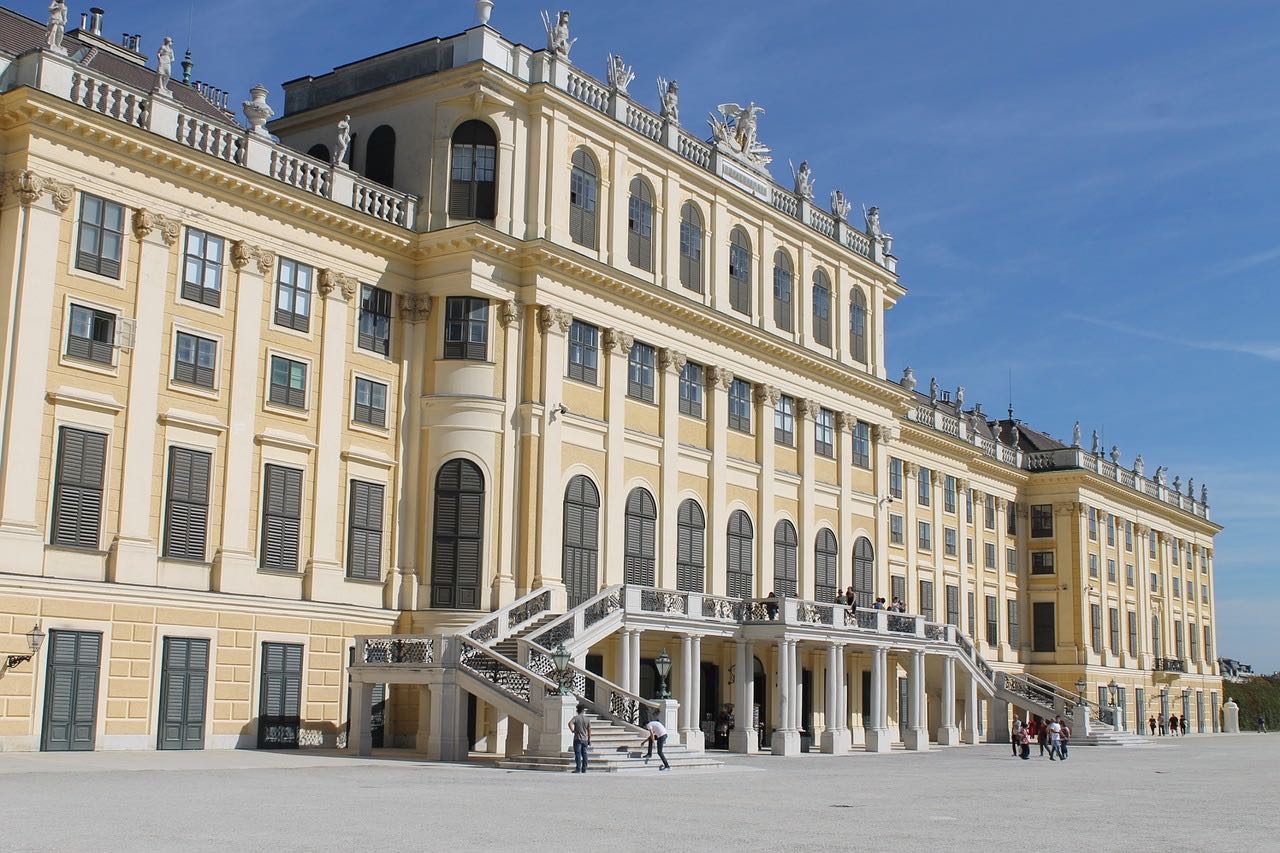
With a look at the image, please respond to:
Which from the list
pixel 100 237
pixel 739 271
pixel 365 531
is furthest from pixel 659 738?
pixel 739 271

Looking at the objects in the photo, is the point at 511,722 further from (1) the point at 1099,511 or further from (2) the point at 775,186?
(1) the point at 1099,511

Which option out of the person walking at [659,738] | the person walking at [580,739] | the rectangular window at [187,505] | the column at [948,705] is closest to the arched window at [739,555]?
the column at [948,705]

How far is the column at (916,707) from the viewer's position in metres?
51.2

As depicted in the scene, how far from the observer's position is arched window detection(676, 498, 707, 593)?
150 feet

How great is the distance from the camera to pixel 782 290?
172ft

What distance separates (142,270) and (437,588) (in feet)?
37.6

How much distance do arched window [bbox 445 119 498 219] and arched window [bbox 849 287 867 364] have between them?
1979cm

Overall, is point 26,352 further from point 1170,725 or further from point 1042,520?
point 1170,725

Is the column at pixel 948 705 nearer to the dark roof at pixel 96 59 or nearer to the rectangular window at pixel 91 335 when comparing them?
the dark roof at pixel 96 59

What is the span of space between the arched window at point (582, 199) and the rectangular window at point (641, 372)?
3620 mm

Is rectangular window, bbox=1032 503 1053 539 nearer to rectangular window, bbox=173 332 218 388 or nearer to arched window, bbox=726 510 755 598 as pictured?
arched window, bbox=726 510 755 598

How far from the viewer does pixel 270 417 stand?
3622 cm

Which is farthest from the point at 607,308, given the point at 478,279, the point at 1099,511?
the point at 1099,511

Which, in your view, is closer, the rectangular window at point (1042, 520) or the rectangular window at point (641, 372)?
the rectangular window at point (641, 372)
